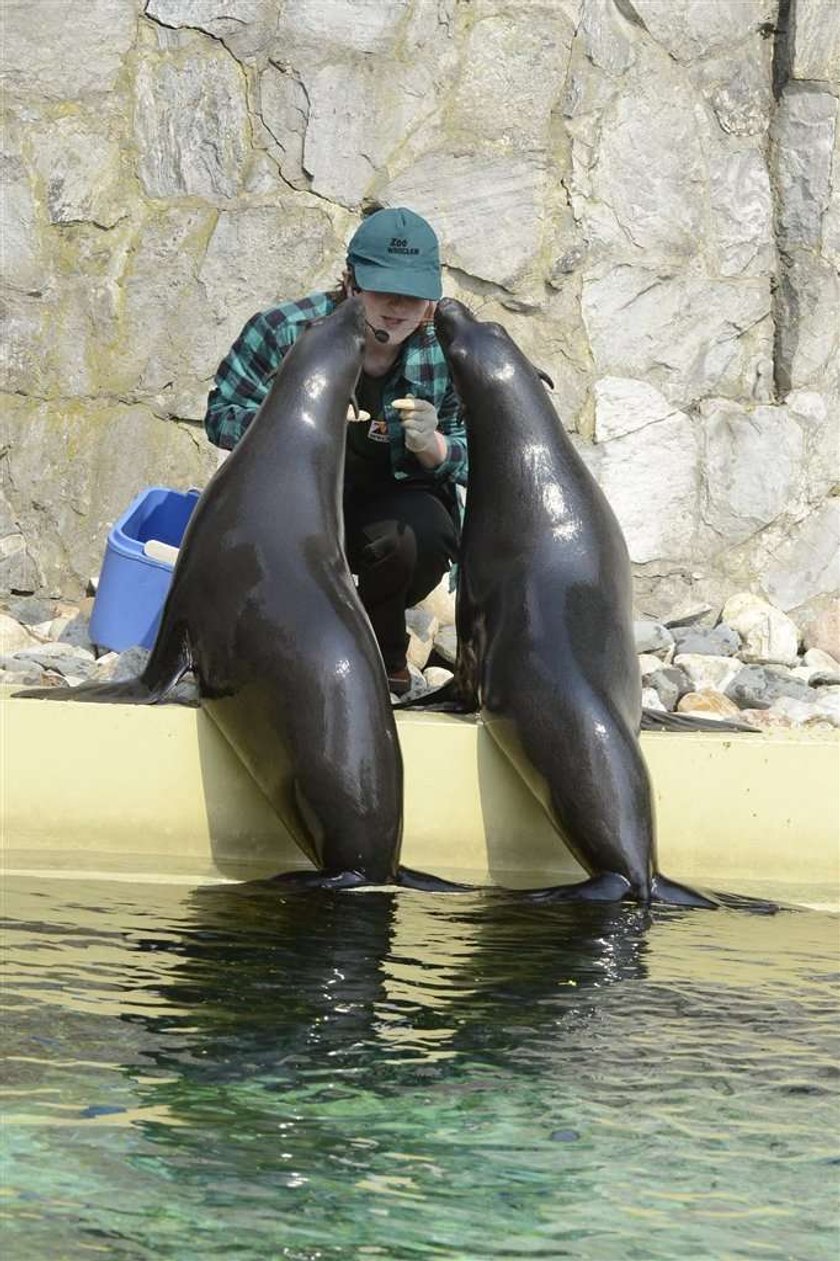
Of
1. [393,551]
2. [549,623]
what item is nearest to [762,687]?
[393,551]

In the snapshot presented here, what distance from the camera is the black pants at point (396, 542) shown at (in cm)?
523

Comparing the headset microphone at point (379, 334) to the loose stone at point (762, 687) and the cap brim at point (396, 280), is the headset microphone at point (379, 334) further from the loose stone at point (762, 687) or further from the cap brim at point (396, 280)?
the loose stone at point (762, 687)

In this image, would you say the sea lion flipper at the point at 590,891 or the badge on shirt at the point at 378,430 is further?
the badge on shirt at the point at 378,430

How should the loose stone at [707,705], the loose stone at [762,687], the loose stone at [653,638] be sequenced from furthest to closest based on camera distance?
1. the loose stone at [653,638]
2. the loose stone at [762,687]
3. the loose stone at [707,705]

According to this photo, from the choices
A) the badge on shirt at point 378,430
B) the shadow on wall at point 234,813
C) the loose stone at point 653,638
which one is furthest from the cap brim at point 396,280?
the loose stone at point 653,638

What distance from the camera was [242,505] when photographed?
15.1ft

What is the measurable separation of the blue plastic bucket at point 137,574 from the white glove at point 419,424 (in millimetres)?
1018

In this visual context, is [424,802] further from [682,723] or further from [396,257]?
[396,257]

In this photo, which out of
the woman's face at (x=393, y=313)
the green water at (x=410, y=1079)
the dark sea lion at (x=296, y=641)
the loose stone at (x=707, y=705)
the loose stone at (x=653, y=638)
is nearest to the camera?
the green water at (x=410, y=1079)

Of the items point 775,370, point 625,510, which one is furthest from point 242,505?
point 775,370

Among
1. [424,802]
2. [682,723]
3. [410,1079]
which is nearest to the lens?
[410,1079]

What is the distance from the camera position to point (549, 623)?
4.59 m

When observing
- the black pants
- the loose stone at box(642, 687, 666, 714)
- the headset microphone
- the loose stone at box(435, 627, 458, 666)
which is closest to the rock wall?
the loose stone at box(435, 627, 458, 666)

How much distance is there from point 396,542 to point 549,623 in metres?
0.76
